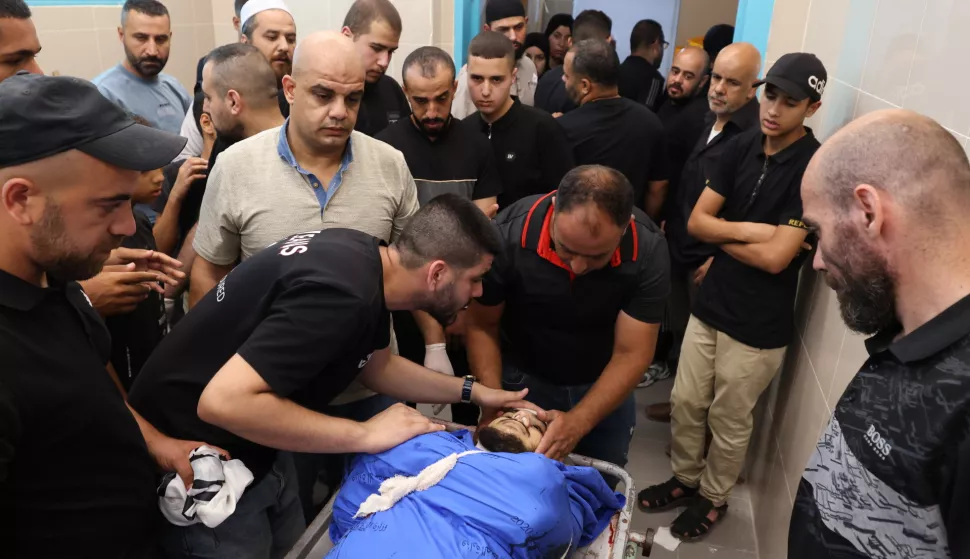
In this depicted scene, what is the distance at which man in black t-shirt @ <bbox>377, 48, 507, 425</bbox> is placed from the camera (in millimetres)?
2709

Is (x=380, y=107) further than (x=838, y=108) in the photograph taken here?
Yes

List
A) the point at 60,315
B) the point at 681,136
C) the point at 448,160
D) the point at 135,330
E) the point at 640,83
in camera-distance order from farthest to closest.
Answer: the point at 640,83 < the point at 681,136 < the point at 448,160 < the point at 135,330 < the point at 60,315

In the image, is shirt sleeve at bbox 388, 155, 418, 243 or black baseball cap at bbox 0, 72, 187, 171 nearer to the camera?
black baseball cap at bbox 0, 72, 187, 171

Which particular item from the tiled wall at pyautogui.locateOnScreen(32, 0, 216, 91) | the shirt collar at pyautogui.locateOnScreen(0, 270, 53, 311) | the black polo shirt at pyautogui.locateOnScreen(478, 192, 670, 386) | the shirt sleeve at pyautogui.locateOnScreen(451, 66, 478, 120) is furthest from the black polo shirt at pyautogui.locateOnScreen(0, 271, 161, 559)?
the tiled wall at pyautogui.locateOnScreen(32, 0, 216, 91)

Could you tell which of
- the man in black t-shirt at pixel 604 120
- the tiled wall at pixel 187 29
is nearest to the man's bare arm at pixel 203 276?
the man in black t-shirt at pixel 604 120

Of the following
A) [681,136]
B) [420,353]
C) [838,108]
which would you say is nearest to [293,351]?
[420,353]

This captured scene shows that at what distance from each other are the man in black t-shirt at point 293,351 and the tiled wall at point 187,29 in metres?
3.09

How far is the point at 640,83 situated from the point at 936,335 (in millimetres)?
4355

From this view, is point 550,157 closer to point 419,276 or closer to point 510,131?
point 510,131

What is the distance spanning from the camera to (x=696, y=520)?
2.85 meters

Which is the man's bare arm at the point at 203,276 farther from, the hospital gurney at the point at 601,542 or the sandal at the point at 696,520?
the sandal at the point at 696,520

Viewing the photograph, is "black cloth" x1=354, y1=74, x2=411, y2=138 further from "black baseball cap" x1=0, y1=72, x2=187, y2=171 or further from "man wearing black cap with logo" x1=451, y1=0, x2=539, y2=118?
"black baseball cap" x1=0, y1=72, x2=187, y2=171

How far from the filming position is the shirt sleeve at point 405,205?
2.24m

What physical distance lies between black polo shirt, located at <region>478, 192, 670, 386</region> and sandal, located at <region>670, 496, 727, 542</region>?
99 cm
